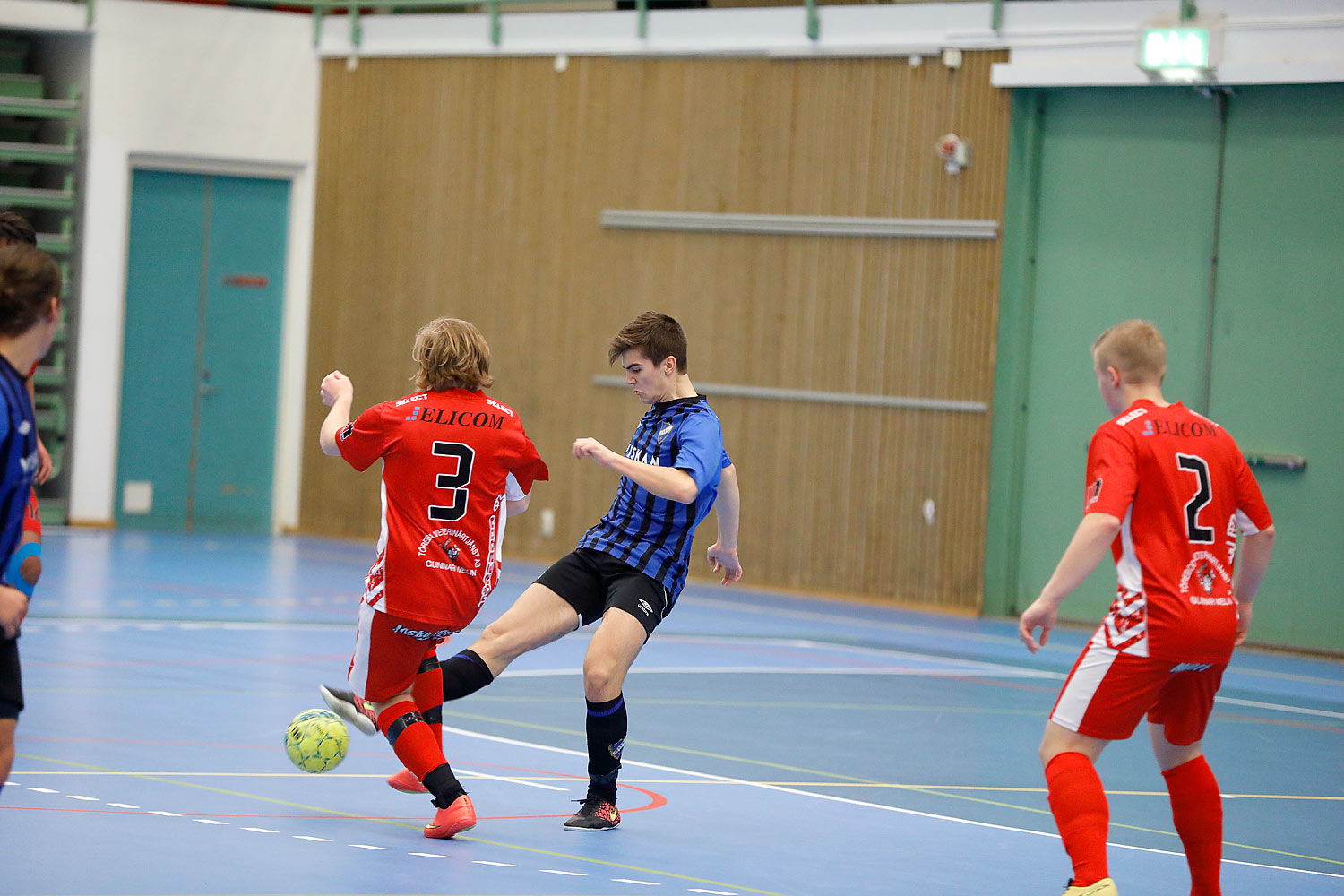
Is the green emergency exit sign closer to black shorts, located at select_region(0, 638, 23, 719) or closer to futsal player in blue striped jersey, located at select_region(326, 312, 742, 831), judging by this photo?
futsal player in blue striped jersey, located at select_region(326, 312, 742, 831)

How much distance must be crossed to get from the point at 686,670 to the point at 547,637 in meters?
4.31

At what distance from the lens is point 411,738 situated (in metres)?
5.43

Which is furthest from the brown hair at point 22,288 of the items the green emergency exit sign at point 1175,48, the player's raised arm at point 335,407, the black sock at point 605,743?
the green emergency exit sign at point 1175,48

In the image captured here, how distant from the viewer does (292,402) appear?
17.3m

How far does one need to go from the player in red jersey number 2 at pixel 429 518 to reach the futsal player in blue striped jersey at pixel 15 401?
1438 millimetres

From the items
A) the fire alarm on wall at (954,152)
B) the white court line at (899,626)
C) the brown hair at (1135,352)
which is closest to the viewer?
the brown hair at (1135,352)

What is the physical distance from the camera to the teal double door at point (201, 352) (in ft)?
54.3

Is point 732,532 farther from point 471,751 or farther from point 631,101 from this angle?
point 631,101

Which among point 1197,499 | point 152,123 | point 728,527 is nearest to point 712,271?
point 152,123

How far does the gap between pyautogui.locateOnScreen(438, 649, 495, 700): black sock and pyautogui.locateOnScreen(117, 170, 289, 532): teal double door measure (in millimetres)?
11669

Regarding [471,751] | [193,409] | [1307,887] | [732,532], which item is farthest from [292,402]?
[1307,887]

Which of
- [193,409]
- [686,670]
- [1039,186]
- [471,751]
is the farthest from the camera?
[193,409]

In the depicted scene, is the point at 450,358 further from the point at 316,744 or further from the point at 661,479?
the point at 316,744

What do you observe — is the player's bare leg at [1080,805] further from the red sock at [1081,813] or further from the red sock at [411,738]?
the red sock at [411,738]
